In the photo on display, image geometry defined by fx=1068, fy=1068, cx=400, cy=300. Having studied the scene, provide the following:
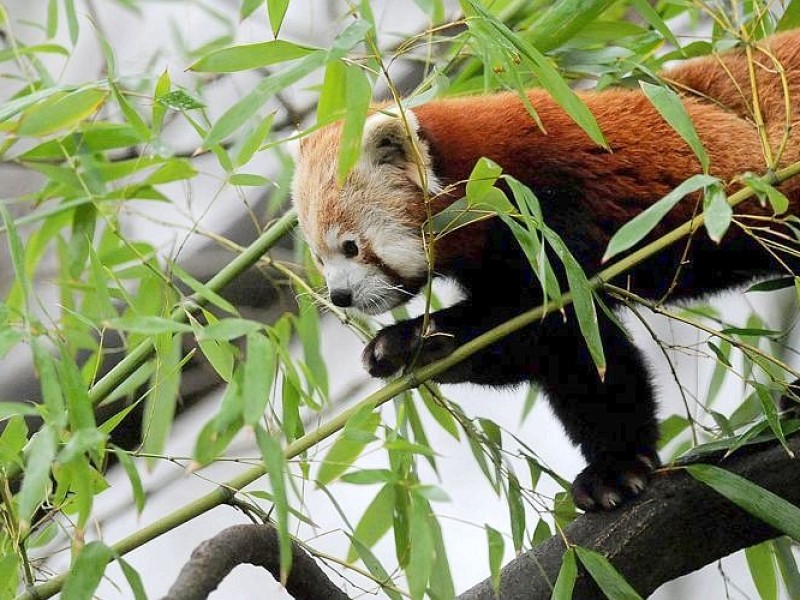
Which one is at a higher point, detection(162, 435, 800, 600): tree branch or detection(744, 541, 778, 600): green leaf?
detection(162, 435, 800, 600): tree branch

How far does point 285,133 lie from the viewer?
3.14 metres

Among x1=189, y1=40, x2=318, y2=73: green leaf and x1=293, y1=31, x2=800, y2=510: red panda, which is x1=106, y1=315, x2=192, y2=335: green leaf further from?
x1=293, y1=31, x2=800, y2=510: red panda

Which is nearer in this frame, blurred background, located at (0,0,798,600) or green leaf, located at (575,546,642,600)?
green leaf, located at (575,546,642,600)

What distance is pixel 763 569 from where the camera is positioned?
2.20m

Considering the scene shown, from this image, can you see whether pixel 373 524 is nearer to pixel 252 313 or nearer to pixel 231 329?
pixel 231 329

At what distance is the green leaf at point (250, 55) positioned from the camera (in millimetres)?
1431

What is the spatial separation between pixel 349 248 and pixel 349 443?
442mm

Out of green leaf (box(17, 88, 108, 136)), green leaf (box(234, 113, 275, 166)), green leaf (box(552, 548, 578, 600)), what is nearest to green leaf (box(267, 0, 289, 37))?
green leaf (box(234, 113, 275, 166))

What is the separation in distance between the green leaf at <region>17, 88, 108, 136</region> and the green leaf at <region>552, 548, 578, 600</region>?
3.47ft

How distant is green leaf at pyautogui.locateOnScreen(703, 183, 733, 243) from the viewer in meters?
1.39

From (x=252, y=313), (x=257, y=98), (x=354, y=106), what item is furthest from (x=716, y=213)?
(x=252, y=313)

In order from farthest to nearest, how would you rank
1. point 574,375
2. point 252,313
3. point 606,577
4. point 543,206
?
point 252,313 → point 574,375 → point 543,206 → point 606,577

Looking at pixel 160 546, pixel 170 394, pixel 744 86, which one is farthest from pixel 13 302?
pixel 160 546

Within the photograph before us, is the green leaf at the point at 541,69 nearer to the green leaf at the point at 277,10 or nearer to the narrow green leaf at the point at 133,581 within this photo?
the green leaf at the point at 277,10
